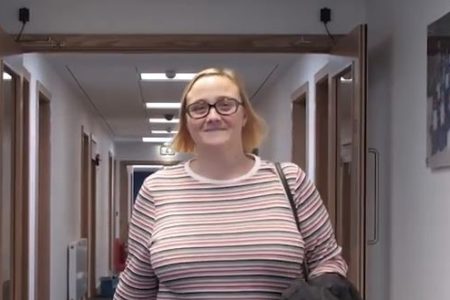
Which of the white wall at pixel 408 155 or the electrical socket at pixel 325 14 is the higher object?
the electrical socket at pixel 325 14

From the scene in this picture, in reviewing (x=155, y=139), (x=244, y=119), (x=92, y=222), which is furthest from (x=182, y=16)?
(x=155, y=139)

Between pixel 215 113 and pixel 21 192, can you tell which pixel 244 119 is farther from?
pixel 21 192

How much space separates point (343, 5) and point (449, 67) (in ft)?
4.58

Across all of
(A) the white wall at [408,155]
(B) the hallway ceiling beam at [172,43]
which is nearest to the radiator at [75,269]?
(B) the hallway ceiling beam at [172,43]

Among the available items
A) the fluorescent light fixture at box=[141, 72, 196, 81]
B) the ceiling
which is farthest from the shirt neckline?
the fluorescent light fixture at box=[141, 72, 196, 81]

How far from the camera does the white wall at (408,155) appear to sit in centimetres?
251

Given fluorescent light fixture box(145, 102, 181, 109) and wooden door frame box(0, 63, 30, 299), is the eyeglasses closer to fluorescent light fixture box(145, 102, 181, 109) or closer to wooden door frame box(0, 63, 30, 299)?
wooden door frame box(0, 63, 30, 299)

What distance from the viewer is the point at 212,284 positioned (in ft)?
4.57

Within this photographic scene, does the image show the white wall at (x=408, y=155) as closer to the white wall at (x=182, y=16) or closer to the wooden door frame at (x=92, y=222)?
the white wall at (x=182, y=16)

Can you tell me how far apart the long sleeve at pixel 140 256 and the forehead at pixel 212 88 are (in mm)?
217

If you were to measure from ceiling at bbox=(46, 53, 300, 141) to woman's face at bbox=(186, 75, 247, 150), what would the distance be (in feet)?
10.8

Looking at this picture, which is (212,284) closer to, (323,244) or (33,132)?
(323,244)

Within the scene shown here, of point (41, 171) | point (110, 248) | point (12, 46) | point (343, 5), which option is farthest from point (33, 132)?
point (110, 248)

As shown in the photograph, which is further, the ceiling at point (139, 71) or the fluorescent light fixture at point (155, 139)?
the fluorescent light fixture at point (155, 139)
